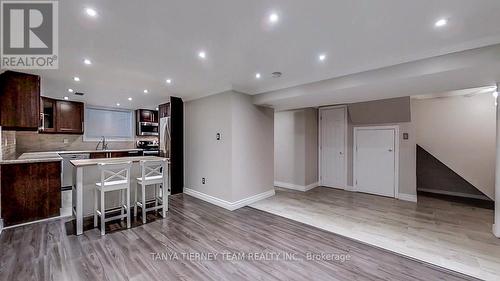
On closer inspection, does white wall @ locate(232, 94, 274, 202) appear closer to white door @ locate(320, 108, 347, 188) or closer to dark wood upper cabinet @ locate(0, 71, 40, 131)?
white door @ locate(320, 108, 347, 188)

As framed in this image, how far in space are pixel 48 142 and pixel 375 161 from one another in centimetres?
854

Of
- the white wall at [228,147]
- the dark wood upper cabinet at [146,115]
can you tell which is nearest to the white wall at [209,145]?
the white wall at [228,147]

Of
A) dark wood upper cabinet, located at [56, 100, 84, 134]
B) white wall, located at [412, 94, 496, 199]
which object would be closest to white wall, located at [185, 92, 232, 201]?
dark wood upper cabinet, located at [56, 100, 84, 134]

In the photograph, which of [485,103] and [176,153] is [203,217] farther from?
[485,103]

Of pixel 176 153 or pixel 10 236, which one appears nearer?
pixel 10 236

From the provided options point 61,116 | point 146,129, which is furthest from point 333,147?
point 61,116

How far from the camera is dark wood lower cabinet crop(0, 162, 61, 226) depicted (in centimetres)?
303

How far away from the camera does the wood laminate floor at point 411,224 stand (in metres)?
2.35

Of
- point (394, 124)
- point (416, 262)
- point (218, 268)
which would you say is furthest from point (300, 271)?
point (394, 124)

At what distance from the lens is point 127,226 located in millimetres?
3109

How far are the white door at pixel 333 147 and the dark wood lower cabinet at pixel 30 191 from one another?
5.97 metres

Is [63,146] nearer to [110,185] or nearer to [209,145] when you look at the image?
[110,185]

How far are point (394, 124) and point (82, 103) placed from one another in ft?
26.9

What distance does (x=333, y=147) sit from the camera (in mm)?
5684
